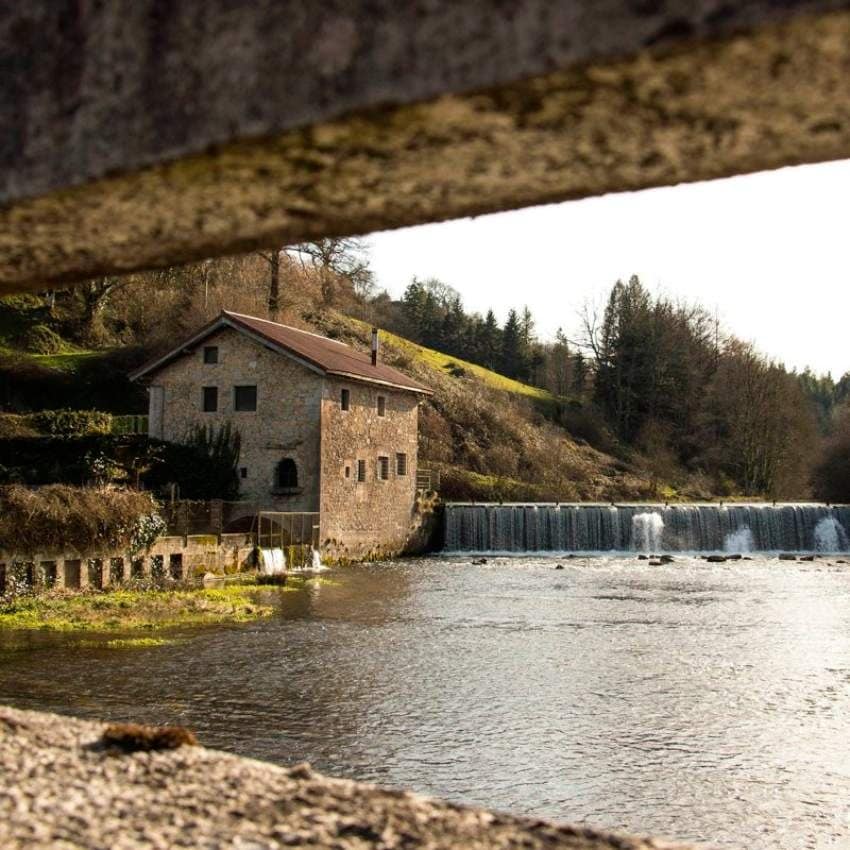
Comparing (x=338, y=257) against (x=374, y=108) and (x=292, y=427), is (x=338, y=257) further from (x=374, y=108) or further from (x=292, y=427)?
(x=374, y=108)

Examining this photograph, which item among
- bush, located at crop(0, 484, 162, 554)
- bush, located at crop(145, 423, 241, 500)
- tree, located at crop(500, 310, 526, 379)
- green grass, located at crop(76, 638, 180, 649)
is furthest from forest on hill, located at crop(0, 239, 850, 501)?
green grass, located at crop(76, 638, 180, 649)

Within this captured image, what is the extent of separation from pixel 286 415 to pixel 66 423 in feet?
27.0

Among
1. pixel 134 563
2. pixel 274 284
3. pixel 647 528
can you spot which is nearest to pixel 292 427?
pixel 134 563

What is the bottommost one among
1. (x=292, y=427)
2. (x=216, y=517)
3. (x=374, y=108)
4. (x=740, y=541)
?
(x=740, y=541)

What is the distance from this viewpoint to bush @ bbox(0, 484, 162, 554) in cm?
1648

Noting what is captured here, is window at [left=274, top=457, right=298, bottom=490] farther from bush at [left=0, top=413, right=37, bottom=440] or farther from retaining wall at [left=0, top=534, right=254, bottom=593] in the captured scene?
bush at [left=0, top=413, right=37, bottom=440]

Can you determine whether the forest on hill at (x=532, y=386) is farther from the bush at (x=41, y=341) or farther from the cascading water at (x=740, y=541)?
the cascading water at (x=740, y=541)

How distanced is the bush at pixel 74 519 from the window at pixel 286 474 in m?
8.53

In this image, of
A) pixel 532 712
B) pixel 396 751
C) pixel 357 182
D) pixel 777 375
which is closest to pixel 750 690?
pixel 532 712

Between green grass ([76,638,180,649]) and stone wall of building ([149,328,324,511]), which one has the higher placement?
stone wall of building ([149,328,324,511])

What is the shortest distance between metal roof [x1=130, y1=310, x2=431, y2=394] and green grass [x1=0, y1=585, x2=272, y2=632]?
10857 mm

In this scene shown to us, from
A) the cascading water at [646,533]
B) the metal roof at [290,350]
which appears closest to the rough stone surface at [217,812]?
the metal roof at [290,350]

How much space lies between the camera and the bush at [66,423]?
32.0 metres

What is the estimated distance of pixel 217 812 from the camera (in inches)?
121
